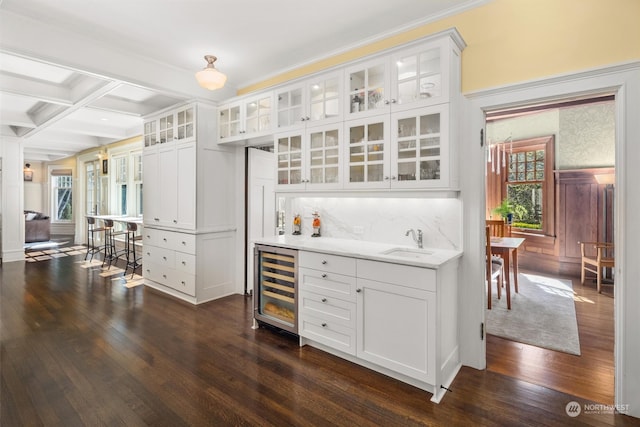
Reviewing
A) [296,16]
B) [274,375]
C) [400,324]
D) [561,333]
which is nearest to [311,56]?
[296,16]

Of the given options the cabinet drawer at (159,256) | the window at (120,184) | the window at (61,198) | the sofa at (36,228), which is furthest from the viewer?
the window at (61,198)

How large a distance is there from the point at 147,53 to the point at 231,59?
35.6 inches

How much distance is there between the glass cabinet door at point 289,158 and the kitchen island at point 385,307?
2.60 ft

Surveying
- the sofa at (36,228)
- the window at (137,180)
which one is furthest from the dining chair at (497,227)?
the sofa at (36,228)

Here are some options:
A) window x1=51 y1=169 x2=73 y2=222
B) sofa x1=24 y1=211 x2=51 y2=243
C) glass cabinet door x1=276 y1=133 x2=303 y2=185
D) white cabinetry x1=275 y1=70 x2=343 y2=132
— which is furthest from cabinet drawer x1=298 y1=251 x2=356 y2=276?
window x1=51 y1=169 x2=73 y2=222

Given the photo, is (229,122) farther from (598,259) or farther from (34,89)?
(598,259)

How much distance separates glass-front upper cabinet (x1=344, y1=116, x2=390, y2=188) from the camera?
2.76 metres

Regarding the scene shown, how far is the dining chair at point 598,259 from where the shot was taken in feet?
15.1

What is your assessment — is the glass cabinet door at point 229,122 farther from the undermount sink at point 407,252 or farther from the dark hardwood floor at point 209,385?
the undermount sink at point 407,252

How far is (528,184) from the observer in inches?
253

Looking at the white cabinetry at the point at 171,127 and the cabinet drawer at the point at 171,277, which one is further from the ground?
the white cabinetry at the point at 171,127

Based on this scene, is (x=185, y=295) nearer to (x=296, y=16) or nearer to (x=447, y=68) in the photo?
(x=296, y=16)

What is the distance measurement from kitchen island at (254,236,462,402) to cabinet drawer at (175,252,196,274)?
185 centimetres

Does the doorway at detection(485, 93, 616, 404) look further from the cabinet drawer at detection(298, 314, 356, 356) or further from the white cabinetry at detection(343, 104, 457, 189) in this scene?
the white cabinetry at detection(343, 104, 457, 189)
